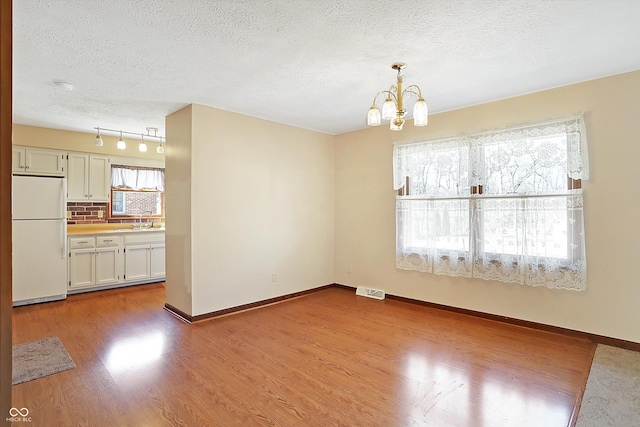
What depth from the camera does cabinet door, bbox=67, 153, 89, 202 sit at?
17.2 feet

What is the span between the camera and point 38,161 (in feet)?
16.2

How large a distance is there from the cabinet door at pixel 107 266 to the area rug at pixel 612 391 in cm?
593

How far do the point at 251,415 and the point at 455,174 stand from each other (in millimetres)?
3461

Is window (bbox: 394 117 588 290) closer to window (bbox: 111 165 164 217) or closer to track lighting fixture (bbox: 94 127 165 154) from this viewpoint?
track lighting fixture (bbox: 94 127 165 154)

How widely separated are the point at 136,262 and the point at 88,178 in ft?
5.33

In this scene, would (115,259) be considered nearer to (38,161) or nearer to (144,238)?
(144,238)

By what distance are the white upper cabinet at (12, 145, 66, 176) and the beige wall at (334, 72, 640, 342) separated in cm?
522

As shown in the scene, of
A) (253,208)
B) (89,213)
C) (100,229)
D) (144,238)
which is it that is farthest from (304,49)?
(89,213)

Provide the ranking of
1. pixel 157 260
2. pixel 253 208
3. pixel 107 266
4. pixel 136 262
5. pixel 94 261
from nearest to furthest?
pixel 253 208
pixel 94 261
pixel 107 266
pixel 136 262
pixel 157 260

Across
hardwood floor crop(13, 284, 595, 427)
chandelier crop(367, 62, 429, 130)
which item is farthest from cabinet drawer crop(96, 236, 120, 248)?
chandelier crop(367, 62, 429, 130)

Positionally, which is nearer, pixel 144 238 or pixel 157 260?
pixel 144 238

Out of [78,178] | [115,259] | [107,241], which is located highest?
[78,178]

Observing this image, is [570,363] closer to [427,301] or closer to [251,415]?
[427,301]

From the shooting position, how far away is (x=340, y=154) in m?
5.55
